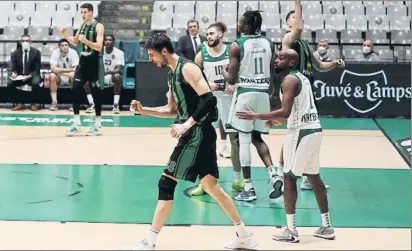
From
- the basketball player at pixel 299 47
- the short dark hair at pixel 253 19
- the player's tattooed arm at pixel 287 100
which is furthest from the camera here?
the short dark hair at pixel 253 19

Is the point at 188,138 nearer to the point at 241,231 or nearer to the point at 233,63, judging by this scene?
the point at 241,231

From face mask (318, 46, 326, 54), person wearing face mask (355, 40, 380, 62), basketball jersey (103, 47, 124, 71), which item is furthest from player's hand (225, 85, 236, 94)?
person wearing face mask (355, 40, 380, 62)

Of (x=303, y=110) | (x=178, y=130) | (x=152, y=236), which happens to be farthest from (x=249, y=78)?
(x=152, y=236)

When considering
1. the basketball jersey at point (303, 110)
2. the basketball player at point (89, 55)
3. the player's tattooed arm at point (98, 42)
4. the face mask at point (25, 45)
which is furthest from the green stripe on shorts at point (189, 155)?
the face mask at point (25, 45)

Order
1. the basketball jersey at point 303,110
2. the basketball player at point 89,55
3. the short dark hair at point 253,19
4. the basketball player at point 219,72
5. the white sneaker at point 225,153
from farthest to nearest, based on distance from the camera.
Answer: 1. the basketball player at point 89,55
2. the white sneaker at point 225,153
3. the basketball player at point 219,72
4. the short dark hair at point 253,19
5. the basketball jersey at point 303,110

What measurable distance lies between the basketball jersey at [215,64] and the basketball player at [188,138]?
2.57 m

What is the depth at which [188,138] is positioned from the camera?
5.99 m

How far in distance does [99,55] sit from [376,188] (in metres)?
5.34

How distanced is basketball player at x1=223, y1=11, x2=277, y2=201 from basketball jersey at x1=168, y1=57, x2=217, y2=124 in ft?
5.89

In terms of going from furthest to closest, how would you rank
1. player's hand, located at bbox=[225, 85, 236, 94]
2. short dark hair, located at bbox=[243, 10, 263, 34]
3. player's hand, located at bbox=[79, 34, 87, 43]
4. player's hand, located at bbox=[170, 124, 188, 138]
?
player's hand, located at bbox=[79, 34, 87, 43] → player's hand, located at bbox=[225, 85, 236, 94] → short dark hair, located at bbox=[243, 10, 263, 34] → player's hand, located at bbox=[170, 124, 188, 138]

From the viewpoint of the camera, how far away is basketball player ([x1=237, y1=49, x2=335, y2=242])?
6.26 metres

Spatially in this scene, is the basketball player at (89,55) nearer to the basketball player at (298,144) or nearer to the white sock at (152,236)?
the basketball player at (298,144)

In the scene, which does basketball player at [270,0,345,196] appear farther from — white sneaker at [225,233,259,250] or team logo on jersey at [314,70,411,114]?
team logo on jersey at [314,70,411,114]

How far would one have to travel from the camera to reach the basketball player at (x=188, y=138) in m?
5.88
